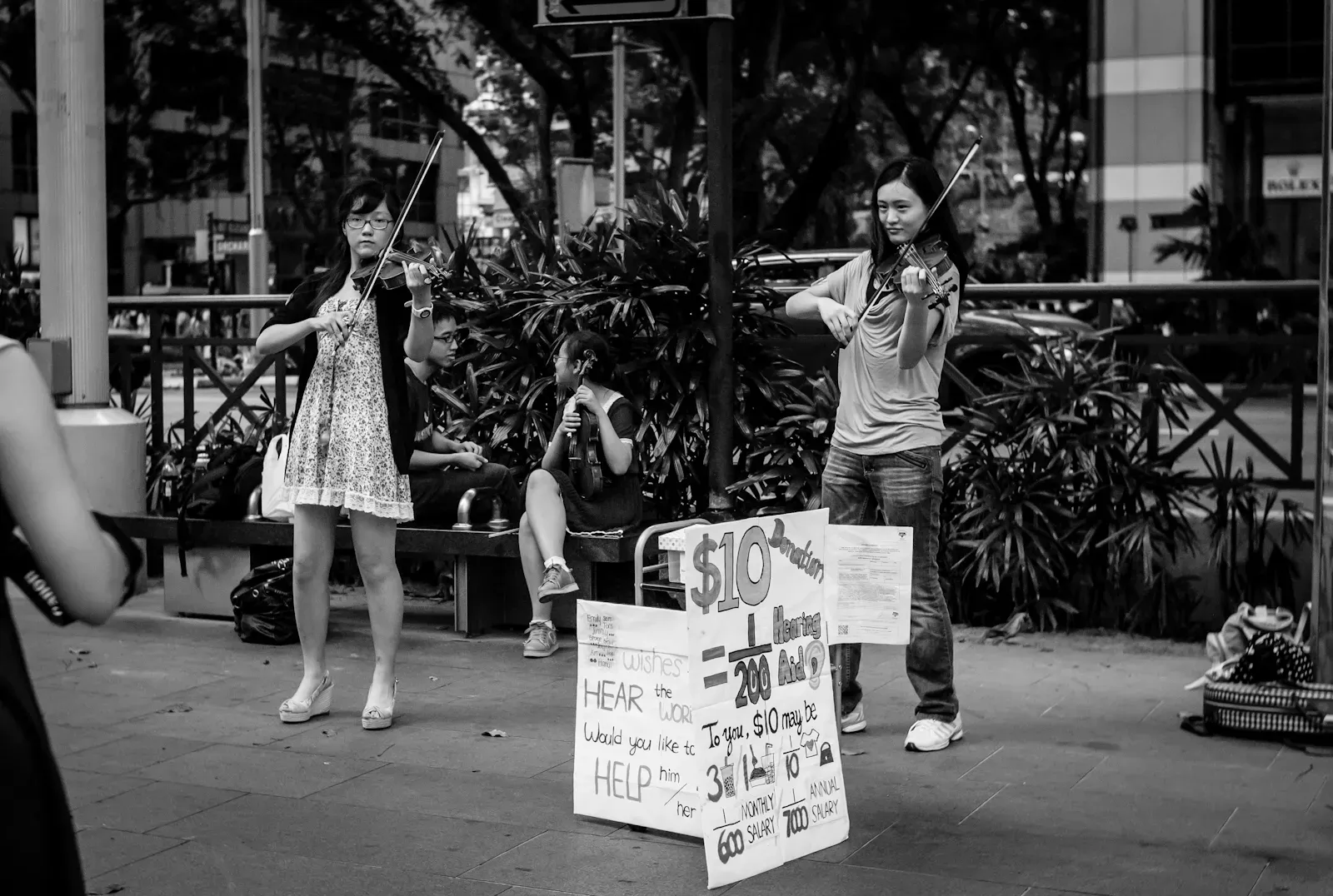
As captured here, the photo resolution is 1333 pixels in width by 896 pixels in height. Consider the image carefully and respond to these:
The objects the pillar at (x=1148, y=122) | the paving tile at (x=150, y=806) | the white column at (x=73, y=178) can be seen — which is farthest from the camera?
the pillar at (x=1148, y=122)

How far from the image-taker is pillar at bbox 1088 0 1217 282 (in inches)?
846

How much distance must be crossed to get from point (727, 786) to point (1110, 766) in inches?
72.2

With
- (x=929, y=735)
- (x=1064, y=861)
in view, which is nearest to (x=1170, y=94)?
(x=929, y=735)

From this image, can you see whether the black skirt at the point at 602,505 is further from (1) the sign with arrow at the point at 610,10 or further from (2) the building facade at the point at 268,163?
(2) the building facade at the point at 268,163

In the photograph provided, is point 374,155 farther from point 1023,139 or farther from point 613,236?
point 613,236

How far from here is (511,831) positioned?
4840 mm

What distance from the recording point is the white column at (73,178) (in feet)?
27.9

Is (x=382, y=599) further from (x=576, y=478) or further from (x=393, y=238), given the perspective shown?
(x=576, y=478)

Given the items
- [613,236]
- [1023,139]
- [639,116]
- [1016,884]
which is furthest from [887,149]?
[1016,884]

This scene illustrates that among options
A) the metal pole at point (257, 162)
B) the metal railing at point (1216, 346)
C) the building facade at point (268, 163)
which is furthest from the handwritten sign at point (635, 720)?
the metal pole at point (257, 162)

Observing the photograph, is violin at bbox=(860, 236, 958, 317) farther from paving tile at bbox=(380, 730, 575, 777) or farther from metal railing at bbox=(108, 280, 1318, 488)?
metal railing at bbox=(108, 280, 1318, 488)

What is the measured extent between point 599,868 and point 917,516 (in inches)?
70.9

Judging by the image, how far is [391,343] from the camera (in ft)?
19.9

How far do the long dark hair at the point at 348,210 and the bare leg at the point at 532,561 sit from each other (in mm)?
1698
